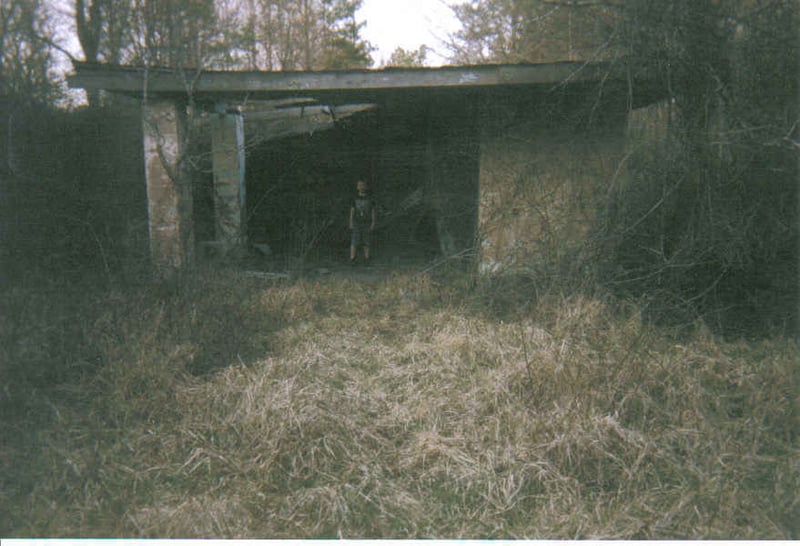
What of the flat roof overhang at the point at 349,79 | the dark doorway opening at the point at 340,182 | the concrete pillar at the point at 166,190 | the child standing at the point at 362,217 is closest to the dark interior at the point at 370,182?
the dark doorway opening at the point at 340,182

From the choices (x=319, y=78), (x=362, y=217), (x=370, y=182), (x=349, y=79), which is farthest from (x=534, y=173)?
(x=370, y=182)

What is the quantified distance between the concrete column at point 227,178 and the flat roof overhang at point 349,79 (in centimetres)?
139

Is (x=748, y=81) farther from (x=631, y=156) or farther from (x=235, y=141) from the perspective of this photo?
(x=235, y=141)

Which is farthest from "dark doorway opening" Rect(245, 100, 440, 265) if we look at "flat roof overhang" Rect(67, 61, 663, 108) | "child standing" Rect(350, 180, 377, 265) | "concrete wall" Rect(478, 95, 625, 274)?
"flat roof overhang" Rect(67, 61, 663, 108)

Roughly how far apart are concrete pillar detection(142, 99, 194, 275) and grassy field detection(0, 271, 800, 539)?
5.19 feet

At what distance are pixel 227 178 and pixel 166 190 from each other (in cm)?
116

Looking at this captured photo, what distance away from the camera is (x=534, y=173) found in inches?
272

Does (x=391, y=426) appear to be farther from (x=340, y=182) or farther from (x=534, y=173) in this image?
(x=340, y=182)

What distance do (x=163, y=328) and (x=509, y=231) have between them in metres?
4.27

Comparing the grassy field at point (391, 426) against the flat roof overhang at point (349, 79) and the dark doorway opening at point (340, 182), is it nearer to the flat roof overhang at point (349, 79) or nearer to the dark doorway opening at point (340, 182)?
the flat roof overhang at point (349, 79)

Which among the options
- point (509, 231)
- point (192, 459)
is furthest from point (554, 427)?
point (509, 231)

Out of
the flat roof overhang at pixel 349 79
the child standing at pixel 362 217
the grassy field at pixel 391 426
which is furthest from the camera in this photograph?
the child standing at pixel 362 217

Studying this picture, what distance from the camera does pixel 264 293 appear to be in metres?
6.49

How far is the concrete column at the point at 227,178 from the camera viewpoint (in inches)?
315
